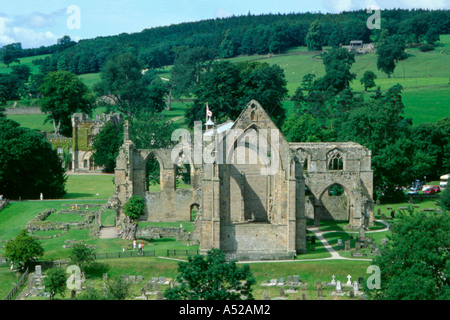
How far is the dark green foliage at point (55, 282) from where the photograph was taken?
2042 inches

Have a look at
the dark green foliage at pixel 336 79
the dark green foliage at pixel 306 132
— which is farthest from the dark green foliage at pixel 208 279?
the dark green foliage at pixel 336 79

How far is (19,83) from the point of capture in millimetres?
171750

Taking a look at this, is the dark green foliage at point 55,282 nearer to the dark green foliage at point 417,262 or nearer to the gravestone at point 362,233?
the dark green foliage at point 417,262

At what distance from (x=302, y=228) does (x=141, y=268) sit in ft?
44.8

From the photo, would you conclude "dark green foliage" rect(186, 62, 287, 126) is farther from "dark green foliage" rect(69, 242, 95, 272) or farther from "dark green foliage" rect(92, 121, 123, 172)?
"dark green foliage" rect(69, 242, 95, 272)

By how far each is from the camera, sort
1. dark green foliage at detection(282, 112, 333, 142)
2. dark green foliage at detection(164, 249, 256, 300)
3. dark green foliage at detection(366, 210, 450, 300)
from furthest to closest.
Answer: dark green foliage at detection(282, 112, 333, 142), dark green foliage at detection(366, 210, 450, 300), dark green foliage at detection(164, 249, 256, 300)

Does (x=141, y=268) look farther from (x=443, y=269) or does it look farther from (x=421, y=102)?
(x=421, y=102)

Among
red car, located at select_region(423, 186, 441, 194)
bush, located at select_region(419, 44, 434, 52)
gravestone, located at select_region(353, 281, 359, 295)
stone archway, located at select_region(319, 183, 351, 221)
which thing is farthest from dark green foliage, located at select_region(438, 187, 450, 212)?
bush, located at select_region(419, 44, 434, 52)

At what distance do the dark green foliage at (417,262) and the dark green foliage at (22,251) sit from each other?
85.8 feet

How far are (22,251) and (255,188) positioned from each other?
22273 millimetres

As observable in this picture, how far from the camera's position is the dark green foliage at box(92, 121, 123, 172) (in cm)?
11025

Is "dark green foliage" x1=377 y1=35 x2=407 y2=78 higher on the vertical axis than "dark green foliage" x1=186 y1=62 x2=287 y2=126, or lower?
higher

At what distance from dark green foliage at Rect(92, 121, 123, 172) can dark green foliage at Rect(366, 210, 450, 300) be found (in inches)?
2615

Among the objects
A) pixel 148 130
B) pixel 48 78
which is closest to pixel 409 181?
pixel 148 130
